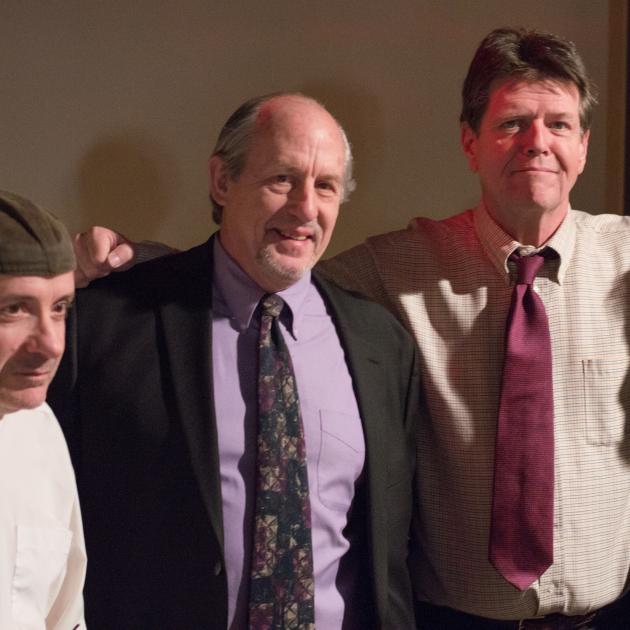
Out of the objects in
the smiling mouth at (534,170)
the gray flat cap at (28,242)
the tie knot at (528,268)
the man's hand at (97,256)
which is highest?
Answer: the smiling mouth at (534,170)

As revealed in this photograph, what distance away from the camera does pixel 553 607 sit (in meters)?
1.98

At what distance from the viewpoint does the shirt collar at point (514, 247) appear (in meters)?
2.06

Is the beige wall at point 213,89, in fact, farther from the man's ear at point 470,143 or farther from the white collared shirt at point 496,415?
the white collared shirt at point 496,415

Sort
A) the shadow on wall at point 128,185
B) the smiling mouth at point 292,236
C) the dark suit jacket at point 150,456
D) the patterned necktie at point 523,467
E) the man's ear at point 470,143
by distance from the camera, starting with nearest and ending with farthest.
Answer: the dark suit jacket at point 150,456
the smiling mouth at point 292,236
the patterned necktie at point 523,467
the man's ear at point 470,143
the shadow on wall at point 128,185

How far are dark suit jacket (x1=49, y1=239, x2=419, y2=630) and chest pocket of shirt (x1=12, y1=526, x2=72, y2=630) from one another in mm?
320

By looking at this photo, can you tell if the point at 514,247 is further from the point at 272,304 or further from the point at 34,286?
the point at 34,286

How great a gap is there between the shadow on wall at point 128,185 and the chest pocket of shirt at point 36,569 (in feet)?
3.59

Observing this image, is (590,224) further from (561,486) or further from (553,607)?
(553,607)

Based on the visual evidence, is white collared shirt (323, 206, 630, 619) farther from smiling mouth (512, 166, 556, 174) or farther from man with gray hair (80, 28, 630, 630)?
smiling mouth (512, 166, 556, 174)

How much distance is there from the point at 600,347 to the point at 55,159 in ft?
4.19

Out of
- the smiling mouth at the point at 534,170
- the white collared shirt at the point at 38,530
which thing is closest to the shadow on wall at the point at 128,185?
the smiling mouth at the point at 534,170

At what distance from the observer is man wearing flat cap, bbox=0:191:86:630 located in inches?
46.9

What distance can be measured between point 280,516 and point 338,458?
17 centimetres

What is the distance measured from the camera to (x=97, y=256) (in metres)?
1.82
